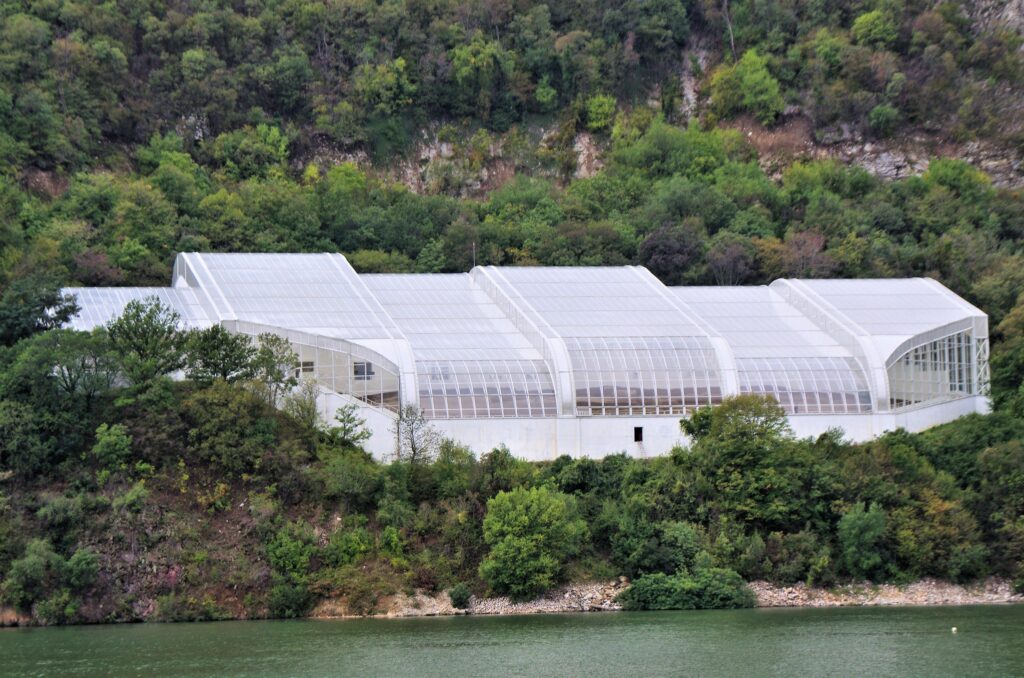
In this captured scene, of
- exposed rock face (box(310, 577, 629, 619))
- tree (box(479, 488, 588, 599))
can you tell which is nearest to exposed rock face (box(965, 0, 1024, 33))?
tree (box(479, 488, 588, 599))

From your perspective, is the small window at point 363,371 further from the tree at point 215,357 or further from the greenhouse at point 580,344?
the tree at point 215,357

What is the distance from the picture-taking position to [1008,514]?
80562 mm

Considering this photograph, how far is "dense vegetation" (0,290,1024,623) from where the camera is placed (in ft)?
246

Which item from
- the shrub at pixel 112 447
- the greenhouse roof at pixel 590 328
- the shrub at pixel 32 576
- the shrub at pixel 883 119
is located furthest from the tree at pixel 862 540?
the shrub at pixel 883 119

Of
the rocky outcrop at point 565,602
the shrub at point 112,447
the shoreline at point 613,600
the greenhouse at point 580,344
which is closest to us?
the shoreline at point 613,600

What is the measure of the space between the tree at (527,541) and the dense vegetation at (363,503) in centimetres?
11

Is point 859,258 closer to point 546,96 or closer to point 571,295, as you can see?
point 571,295

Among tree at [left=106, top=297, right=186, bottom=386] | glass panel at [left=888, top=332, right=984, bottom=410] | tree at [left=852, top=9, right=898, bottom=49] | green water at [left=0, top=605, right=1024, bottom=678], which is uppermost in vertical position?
tree at [left=852, top=9, right=898, bottom=49]

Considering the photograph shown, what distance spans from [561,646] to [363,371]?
25433mm

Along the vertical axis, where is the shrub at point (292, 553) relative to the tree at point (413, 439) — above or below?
below

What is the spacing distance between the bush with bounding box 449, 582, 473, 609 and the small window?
1444 cm

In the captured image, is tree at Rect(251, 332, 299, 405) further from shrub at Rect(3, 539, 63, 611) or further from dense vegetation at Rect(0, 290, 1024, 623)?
shrub at Rect(3, 539, 63, 611)

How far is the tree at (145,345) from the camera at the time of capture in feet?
266

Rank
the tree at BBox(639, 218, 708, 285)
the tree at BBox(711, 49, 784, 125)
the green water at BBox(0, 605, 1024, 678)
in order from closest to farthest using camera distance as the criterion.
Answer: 1. the green water at BBox(0, 605, 1024, 678)
2. the tree at BBox(639, 218, 708, 285)
3. the tree at BBox(711, 49, 784, 125)
